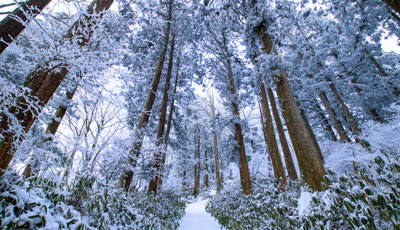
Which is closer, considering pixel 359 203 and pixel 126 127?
pixel 359 203

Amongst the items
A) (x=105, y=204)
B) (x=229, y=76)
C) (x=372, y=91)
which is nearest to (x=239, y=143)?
(x=229, y=76)

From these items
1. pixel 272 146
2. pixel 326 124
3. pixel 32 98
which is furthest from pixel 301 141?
pixel 326 124

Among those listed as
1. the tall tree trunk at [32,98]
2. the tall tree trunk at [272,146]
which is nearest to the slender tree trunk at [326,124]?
the tall tree trunk at [272,146]

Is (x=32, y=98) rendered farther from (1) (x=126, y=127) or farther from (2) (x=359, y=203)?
(2) (x=359, y=203)

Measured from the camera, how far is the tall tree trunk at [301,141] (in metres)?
3.79

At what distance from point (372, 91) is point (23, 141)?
55.9 feet

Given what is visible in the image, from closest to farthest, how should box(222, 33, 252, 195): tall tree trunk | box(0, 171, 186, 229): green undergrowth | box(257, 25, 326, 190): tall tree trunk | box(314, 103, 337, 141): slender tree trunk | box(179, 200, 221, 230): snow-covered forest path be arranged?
box(0, 171, 186, 229): green undergrowth < box(257, 25, 326, 190): tall tree trunk < box(179, 200, 221, 230): snow-covered forest path < box(222, 33, 252, 195): tall tree trunk < box(314, 103, 337, 141): slender tree trunk

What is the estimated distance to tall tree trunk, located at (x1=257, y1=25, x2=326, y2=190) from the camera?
3.79m

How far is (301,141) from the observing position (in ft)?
13.8

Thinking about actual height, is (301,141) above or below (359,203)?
above

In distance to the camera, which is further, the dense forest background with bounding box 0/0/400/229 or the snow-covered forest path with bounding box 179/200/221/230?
the snow-covered forest path with bounding box 179/200/221/230

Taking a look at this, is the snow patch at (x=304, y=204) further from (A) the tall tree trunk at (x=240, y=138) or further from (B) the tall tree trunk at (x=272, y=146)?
(A) the tall tree trunk at (x=240, y=138)

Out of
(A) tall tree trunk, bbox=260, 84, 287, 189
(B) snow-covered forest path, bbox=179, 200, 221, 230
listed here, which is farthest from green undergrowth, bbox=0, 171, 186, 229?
(A) tall tree trunk, bbox=260, 84, 287, 189

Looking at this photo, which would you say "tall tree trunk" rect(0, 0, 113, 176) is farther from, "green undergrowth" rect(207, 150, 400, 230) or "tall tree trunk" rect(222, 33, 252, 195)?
"tall tree trunk" rect(222, 33, 252, 195)
